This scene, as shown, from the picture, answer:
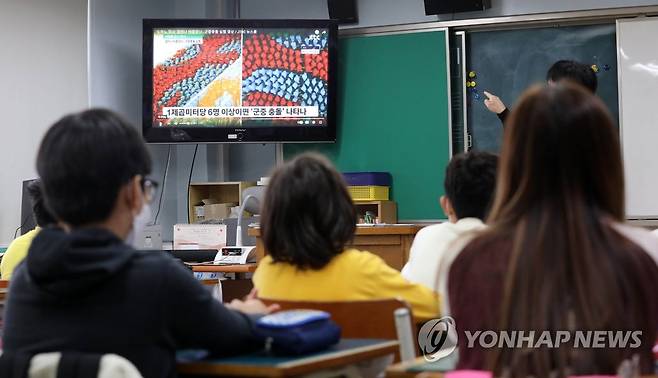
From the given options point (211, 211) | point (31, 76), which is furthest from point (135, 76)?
point (211, 211)

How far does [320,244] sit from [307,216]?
0.08 metres

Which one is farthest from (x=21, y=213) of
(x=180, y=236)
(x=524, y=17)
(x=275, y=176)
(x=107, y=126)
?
(x=107, y=126)

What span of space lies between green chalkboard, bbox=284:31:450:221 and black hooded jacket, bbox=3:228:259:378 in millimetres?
4819

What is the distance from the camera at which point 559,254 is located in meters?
1.43

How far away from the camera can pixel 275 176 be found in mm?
2455

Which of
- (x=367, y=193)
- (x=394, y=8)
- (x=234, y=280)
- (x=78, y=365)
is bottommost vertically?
(x=234, y=280)

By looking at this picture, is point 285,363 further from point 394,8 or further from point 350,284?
point 394,8

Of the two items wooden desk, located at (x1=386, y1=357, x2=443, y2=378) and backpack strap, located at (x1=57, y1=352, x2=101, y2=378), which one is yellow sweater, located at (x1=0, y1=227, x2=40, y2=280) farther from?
wooden desk, located at (x1=386, y1=357, x2=443, y2=378)

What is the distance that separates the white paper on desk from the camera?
19.3 feet

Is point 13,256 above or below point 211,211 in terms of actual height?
below

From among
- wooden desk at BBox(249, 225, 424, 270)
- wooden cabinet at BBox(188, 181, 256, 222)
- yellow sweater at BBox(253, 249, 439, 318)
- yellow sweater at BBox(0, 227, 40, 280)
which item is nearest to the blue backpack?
yellow sweater at BBox(253, 249, 439, 318)

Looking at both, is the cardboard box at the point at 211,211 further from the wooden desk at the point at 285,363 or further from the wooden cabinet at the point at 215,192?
the wooden desk at the point at 285,363

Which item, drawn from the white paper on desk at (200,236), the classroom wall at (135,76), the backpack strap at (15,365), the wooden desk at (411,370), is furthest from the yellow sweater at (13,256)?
the wooden desk at (411,370)

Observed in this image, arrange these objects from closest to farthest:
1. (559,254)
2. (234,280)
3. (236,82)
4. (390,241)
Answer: (559,254), (390,241), (234,280), (236,82)
